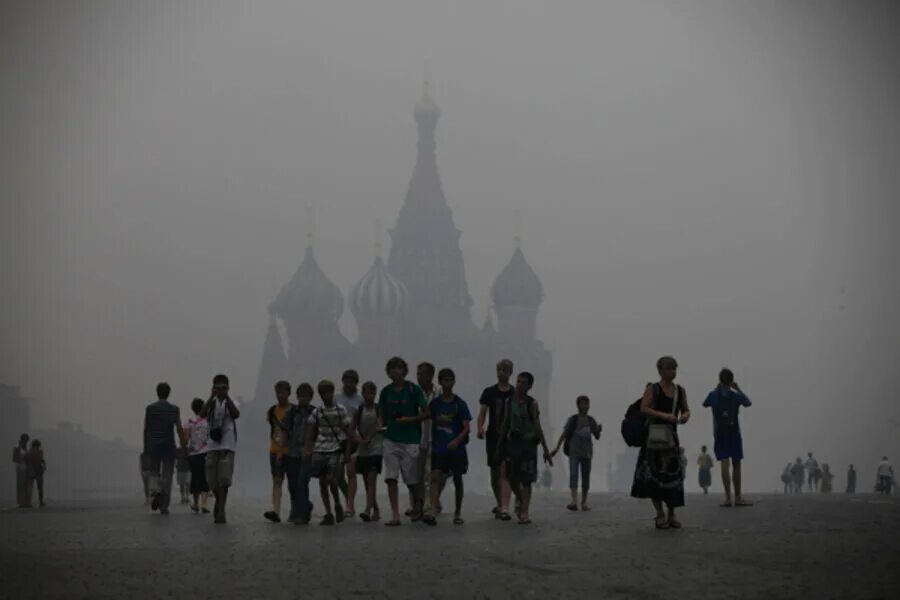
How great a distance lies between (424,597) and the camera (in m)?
8.20

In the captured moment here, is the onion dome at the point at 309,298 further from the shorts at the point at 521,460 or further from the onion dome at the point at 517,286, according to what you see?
the shorts at the point at 521,460

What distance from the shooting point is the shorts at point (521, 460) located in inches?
571

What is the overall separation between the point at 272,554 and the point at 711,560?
2.99 metres

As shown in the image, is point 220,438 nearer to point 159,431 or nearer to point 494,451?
point 494,451

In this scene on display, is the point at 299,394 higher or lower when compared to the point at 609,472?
higher

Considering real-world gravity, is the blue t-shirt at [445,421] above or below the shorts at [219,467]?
Answer: above

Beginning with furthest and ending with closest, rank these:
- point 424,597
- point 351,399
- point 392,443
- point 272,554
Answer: point 351,399 → point 392,443 → point 272,554 → point 424,597

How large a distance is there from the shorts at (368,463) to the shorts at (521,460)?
1384mm

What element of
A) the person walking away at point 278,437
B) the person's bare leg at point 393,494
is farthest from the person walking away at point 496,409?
the person walking away at point 278,437

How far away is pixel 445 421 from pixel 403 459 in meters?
0.56

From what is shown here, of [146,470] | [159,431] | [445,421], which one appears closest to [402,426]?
[445,421]

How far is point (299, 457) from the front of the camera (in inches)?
616

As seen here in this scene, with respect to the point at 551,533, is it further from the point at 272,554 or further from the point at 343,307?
the point at 343,307

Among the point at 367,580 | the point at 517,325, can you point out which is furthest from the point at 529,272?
the point at 367,580
